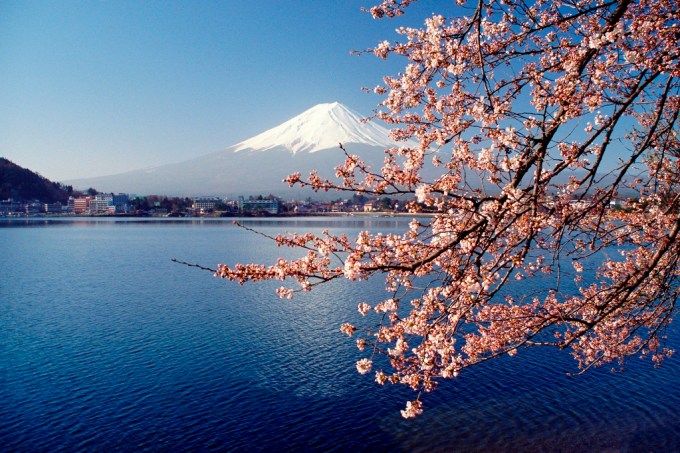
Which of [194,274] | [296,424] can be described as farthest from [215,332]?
[194,274]

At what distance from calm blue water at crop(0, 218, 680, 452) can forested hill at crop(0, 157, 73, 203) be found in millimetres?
130681

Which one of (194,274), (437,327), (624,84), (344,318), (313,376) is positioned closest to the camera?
(437,327)

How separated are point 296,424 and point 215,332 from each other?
18.5 feet

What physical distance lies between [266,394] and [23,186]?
14355 cm

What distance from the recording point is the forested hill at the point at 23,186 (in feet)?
414

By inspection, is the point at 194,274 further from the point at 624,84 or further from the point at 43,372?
the point at 624,84

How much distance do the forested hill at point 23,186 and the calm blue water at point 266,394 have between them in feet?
429

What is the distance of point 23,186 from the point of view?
130125 mm

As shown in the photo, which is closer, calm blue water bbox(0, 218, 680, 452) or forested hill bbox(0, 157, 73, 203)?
calm blue water bbox(0, 218, 680, 452)

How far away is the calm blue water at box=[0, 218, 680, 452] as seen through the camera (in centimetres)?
809

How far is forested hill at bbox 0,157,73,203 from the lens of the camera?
414 ft

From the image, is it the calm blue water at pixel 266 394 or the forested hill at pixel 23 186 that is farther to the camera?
the forested hill at pixel 23 186

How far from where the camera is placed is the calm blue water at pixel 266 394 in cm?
809

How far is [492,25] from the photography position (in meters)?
4.08
